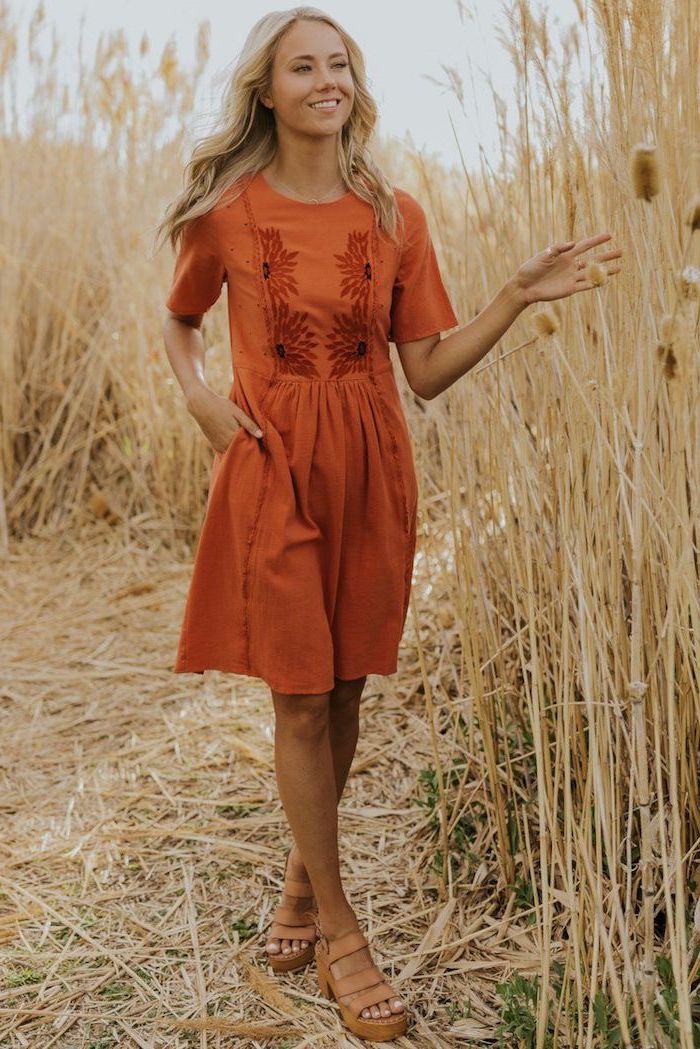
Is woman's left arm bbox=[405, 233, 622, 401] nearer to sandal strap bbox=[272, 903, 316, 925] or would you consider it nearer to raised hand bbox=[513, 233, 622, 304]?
raised hand bbox=[513, 233, 622, 304]

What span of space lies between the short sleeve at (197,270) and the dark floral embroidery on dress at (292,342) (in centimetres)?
13

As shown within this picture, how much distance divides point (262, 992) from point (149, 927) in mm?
247

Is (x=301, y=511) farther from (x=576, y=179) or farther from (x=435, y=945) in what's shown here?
(x=435, y=945)

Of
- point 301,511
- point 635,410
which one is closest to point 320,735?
point 301,511

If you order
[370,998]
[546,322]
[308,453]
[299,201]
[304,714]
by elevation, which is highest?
[299,201]

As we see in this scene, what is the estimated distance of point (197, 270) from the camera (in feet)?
5.12

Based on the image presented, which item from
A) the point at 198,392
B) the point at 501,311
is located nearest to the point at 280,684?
the point at 198,392

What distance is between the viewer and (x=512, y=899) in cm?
166

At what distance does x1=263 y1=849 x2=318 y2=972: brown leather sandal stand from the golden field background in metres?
0.03

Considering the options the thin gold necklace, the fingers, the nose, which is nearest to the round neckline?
the thin gold necklace

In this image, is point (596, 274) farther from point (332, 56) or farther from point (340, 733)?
point (340, 733)

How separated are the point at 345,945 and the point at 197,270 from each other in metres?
0.93

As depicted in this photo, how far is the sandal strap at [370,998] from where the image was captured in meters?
1.47

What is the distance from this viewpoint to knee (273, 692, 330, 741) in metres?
1.49
